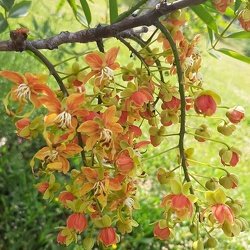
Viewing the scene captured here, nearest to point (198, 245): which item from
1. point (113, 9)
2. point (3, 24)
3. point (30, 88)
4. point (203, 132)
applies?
point (203, 132)

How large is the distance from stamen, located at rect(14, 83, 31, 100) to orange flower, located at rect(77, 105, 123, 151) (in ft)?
A: 0.24

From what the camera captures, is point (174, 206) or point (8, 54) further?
point (8, 54)

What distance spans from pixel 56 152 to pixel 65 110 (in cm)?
6

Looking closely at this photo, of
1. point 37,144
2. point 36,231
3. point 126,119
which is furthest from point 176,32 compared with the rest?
point 37,144

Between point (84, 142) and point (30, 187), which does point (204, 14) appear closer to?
point (84, 142)

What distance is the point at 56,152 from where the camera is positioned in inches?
20.5

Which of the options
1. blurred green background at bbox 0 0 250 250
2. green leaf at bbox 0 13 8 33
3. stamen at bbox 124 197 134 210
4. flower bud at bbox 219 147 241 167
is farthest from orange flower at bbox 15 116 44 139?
blurred green background at bbox 0 0 250 250

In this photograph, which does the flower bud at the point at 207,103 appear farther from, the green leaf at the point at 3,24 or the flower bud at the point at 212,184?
the green leaf at the point at 3,24

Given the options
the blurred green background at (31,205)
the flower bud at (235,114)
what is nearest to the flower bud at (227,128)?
the flower bud at (235,114)

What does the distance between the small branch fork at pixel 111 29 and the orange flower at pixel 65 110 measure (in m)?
0.14

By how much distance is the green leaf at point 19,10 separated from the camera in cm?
94

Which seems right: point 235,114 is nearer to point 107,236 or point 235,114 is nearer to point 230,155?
point 230,155

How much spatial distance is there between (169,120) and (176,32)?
0.13m

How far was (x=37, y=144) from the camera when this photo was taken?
221cm
